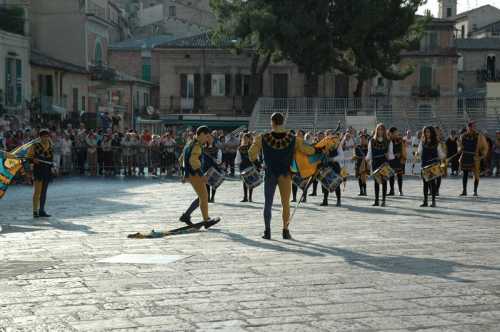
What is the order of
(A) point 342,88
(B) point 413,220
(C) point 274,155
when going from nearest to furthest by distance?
(C) point 274,155 → (B) point 413,220 → (A) point 342,88

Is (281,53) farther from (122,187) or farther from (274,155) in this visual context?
(274,155)

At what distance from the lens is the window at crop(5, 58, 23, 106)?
41969mm

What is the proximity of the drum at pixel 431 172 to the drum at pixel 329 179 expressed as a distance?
2011mm

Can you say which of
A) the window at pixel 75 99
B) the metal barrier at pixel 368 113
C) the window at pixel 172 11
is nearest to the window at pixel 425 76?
the metal barrier at pixel 368 113

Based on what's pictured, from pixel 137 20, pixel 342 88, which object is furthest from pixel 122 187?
pixel 137 20

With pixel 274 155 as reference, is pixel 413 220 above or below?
below

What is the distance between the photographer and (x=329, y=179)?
1852cm

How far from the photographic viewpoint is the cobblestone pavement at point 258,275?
7.22 meters

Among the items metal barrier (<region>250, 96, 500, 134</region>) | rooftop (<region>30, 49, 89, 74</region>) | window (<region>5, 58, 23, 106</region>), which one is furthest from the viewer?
rooftop (<region>30, 49, 89, 74</region>)

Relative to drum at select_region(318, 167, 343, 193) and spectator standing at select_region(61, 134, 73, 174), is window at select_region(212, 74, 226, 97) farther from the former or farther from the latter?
drum at select_region(318, 167, 343, 193)

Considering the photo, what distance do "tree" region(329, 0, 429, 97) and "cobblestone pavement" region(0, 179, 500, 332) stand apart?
3426cm

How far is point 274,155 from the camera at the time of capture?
1315 centimetres

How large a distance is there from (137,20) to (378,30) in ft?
128

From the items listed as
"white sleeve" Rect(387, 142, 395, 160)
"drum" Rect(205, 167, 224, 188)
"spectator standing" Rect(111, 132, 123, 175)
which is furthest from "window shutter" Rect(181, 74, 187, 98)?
"drum" Rect(205, 167, 224, 188)
